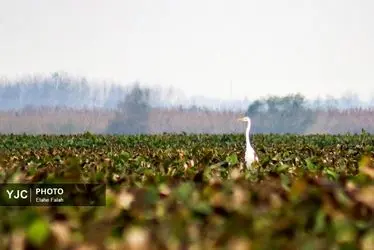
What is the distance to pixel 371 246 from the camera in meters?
2.92

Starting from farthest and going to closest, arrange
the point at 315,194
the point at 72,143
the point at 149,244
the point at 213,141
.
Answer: the point at 213,141, the point at 72,143, the point at 315,194, the point at 149,244

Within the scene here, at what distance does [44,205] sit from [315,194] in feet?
4.57

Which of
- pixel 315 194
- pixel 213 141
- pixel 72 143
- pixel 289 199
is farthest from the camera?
pixel 213 141

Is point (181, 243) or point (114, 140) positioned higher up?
point (181, 243)

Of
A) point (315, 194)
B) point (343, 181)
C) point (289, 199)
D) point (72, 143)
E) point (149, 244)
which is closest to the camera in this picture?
point (149, 244)

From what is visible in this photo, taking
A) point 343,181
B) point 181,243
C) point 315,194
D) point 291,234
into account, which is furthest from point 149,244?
point 343,181

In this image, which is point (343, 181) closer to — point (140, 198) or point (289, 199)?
point (289, 199)

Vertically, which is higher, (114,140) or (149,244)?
(149,244)

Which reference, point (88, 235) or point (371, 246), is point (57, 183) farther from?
point (371, 246)

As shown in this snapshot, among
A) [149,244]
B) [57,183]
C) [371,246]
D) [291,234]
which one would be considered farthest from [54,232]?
[57,183]

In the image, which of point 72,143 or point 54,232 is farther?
point 72,143

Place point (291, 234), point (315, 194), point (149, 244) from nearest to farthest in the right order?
point (149, 244) < point (291, 234) < point (315, 194)

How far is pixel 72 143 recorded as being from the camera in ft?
140

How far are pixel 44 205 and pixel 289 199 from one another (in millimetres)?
1195
